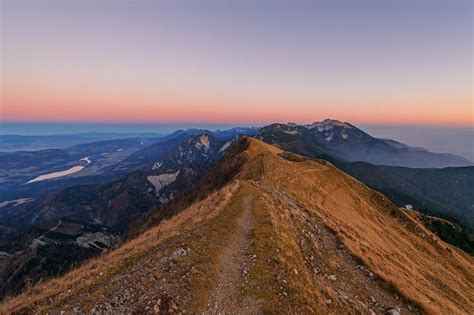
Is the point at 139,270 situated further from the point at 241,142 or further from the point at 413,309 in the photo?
the point at 241,142

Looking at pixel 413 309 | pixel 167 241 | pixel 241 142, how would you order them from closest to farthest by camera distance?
pixel 413 309 < pixel 167 241 < pixel 241 142

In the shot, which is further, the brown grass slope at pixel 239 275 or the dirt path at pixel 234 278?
the brown grass slope at pixel 239 275

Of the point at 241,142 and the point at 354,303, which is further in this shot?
the point at 241,142

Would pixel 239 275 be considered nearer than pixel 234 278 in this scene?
No

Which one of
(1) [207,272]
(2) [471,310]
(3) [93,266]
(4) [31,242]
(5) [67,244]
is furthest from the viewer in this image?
(4) [31,242]

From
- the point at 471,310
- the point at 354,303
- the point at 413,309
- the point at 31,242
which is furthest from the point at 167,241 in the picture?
the point at 31,242

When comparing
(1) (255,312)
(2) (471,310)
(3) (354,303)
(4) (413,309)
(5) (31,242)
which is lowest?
(5) (31,242)

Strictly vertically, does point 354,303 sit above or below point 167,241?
below

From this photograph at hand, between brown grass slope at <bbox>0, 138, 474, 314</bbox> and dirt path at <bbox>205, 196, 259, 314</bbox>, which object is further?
brown grass slope at <bbox>0, 138, 474, 314</bbox>
